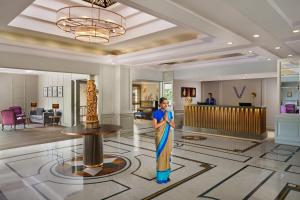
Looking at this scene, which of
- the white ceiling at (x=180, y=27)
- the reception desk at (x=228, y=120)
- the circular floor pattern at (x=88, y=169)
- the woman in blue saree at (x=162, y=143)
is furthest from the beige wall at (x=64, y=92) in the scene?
the woman in blue saree at (x=162, y=143)

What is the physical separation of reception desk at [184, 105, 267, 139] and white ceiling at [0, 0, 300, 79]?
205 cm

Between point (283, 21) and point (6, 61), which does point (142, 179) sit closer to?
point (283, 21)

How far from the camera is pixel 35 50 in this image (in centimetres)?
623

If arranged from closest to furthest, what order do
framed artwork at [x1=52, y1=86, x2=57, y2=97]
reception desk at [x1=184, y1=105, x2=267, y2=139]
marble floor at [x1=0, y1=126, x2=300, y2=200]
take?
marble floor at [x1=0, y1=126, x2=300, y2=200], reception desk at [x1=184, y1=105, x2=267, y2=139], framed artwork at [x1=52, y1=86, x2=57, y2=97]

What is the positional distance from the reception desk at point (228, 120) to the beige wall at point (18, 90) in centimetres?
987

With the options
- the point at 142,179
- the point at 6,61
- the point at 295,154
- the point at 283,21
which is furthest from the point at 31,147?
the point at 295,154

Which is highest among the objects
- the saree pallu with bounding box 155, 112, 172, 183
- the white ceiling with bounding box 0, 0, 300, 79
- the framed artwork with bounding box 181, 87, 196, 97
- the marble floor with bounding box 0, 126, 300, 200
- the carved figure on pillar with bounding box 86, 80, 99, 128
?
the white ceiling with bounding box 0, 0, 300, 79

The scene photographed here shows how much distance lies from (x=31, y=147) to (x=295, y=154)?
762 cm

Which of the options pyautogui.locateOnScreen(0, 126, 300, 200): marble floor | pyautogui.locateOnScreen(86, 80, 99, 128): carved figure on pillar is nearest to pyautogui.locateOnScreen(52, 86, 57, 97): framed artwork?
pyautogui.locateOnScreen(0, 126, 300, 200): marble floor

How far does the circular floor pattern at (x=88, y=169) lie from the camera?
14.1 feet

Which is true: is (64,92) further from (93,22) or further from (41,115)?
(93,22)

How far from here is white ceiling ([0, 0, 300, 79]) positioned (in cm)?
322

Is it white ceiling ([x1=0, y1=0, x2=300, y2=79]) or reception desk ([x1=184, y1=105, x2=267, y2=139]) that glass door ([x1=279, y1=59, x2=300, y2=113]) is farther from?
reception desk ([x1=184, y1=105, x2=267, y2=139])

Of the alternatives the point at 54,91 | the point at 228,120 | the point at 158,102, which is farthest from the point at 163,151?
the point at 54,91
